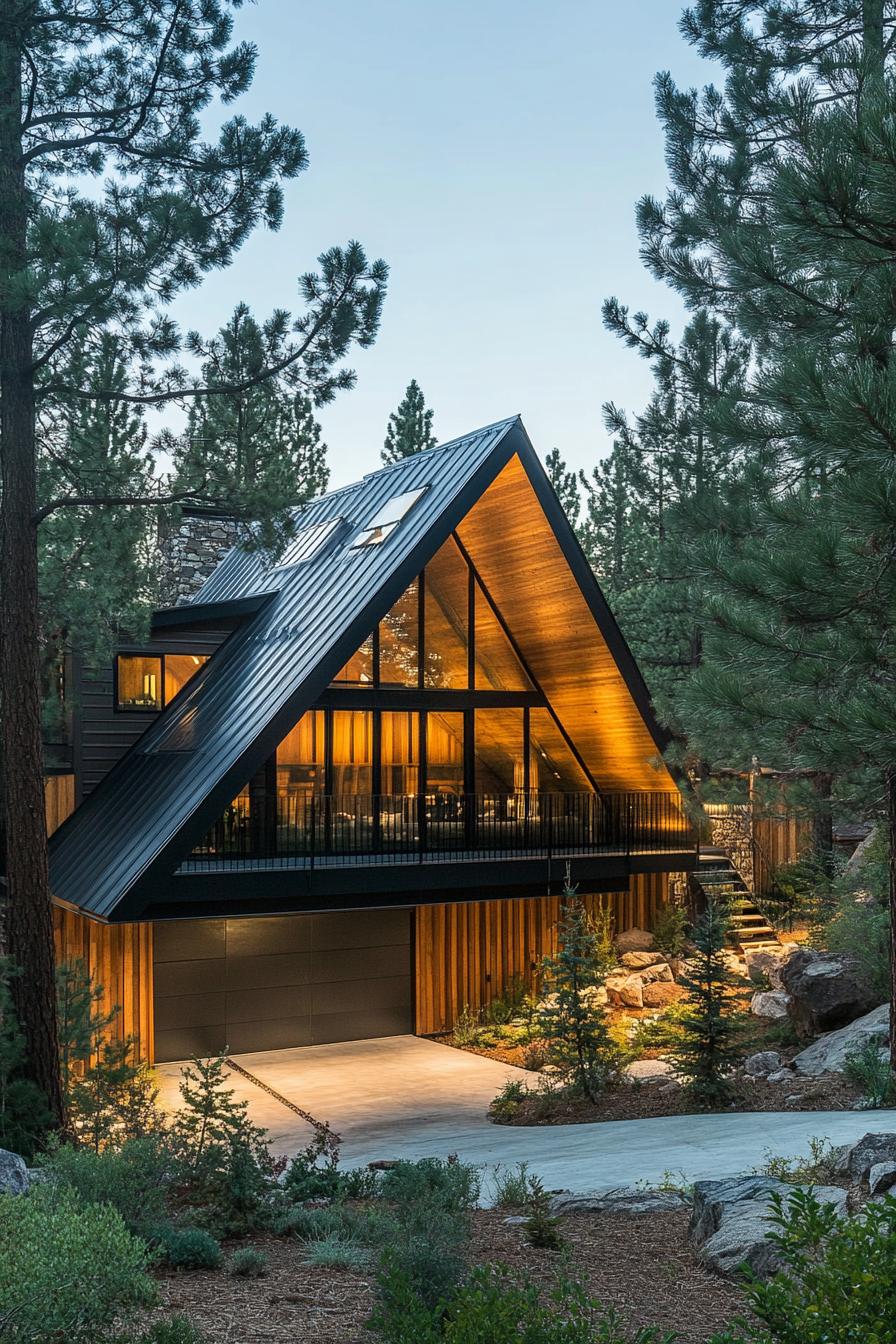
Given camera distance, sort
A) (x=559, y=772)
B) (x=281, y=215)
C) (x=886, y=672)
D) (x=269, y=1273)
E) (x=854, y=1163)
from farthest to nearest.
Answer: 1. (x=559, y=772)
2. (x=281, y=215)
3. (x=886, y=672)
4. (x=854, y=1163)
5. (x=269, y=1273)

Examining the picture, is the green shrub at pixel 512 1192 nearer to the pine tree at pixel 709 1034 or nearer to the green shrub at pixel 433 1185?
the green shrub at pixel 433 1185

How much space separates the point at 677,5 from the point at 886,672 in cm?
576

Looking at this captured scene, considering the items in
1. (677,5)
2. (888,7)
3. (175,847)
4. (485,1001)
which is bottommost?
(485,1001)

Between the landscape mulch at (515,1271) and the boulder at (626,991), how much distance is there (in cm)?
891

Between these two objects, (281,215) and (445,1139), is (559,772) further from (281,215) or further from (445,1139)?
(281,215)

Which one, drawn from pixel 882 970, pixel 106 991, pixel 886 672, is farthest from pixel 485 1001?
pixel 886 672

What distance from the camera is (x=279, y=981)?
47.0 feet

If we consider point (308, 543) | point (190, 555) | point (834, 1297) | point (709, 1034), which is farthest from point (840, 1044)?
point (190, 555)

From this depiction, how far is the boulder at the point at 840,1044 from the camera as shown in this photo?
33.0 feet

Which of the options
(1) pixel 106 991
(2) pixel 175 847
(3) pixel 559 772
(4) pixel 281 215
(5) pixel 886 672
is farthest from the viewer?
(3) pixel 559 772

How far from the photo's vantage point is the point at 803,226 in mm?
6312

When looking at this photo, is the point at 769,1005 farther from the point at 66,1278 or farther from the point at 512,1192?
the point at 66,1278

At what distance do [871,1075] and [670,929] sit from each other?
7.96 metres

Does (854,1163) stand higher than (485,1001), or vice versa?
(854,1163)
